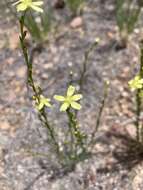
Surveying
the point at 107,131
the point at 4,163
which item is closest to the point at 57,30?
the point at 107,131

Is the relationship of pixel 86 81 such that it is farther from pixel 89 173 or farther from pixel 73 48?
pixel 89 173

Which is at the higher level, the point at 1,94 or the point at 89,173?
the point at 1,94

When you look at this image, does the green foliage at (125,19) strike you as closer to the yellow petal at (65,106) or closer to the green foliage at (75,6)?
the green foliage at (75,6)

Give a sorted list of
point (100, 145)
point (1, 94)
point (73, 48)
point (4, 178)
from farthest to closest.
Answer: point (73, 48) < point (1, 94) < point (100, 145) < point (4, 178)

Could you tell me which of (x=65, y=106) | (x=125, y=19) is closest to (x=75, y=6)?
(x=125, y=19)

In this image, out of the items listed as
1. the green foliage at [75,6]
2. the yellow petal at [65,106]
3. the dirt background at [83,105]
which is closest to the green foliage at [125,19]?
the dirt background at [83,105]

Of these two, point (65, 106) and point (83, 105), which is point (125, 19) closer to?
point (83, 105)
